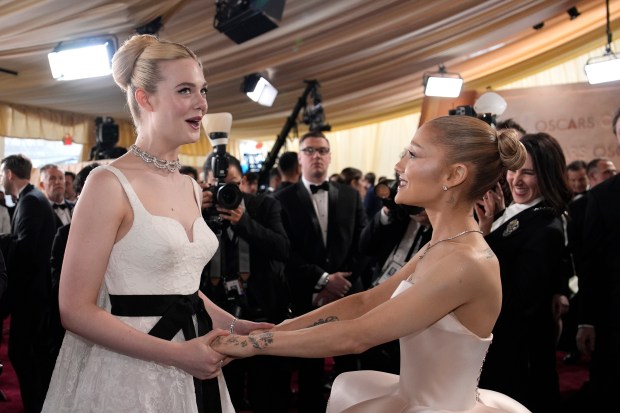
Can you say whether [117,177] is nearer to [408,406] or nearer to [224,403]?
[224,403]

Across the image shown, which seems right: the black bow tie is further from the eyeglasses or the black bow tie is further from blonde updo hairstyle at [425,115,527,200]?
blonde updo hairstyle at [425,115,527,200]

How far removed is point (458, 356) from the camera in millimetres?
1798

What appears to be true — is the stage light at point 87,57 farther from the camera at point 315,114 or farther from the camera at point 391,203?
the camera at point 315,114

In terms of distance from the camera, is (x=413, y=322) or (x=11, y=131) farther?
(x=11, y=131)

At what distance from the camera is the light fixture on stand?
6.77 m

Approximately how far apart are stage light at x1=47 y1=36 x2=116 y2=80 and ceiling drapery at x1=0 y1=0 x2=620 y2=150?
10 cm

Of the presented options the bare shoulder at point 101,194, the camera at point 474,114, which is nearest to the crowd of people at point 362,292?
the bare shoulder at point 101,194

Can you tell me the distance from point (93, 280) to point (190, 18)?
439 centimetres

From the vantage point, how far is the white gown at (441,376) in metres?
1.79

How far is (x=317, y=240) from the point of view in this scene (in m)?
3.79

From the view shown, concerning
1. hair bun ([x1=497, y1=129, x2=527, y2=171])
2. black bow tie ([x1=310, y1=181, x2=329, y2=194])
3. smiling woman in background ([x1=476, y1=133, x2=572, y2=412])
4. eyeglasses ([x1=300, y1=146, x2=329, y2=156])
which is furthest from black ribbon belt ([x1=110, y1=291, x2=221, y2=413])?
eyeglasses ([x1=300, y1=146, x2=329, y2=156])

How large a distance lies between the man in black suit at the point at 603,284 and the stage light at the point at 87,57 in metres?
4.07

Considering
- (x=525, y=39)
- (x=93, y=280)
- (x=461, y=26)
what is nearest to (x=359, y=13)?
(x=461, y=26)

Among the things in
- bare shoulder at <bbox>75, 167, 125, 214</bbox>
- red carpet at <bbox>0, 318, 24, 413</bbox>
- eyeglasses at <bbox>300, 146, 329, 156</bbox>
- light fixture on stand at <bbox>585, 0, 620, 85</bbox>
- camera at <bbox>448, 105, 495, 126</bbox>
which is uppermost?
light fixture on stand at <bbox>585, 0, 620, 85</bbox>
